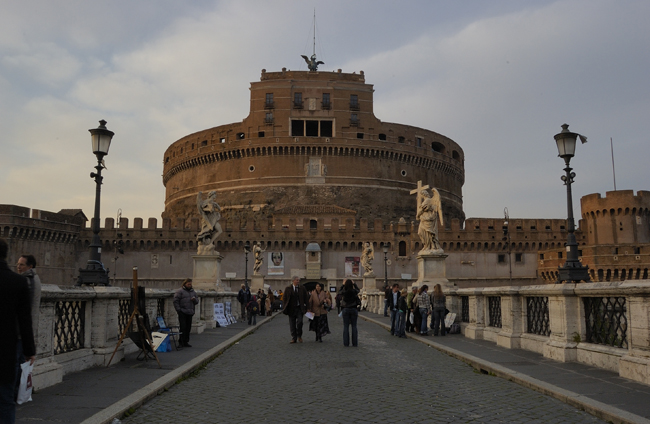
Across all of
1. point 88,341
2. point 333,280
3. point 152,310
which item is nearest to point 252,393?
point 88,341

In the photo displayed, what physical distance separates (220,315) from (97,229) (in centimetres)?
671

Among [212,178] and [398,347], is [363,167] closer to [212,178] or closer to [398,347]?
[212,178]

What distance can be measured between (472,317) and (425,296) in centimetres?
131

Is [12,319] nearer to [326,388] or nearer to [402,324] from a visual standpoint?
[326,388]

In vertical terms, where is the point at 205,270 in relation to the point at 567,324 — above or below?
above

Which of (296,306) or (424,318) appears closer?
(296,306)

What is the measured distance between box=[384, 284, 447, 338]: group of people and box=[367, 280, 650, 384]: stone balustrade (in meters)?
1.59

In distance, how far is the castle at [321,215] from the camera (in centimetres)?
5088

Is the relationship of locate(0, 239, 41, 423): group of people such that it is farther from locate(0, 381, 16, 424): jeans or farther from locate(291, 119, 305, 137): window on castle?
locate(291, 119, 305, 137): window on castle

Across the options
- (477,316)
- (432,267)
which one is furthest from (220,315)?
(477,316)

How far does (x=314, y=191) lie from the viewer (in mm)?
62094

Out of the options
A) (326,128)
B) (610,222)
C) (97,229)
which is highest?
(326,128)

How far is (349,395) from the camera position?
6.12 meters

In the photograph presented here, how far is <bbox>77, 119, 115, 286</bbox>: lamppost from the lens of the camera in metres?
10.0
